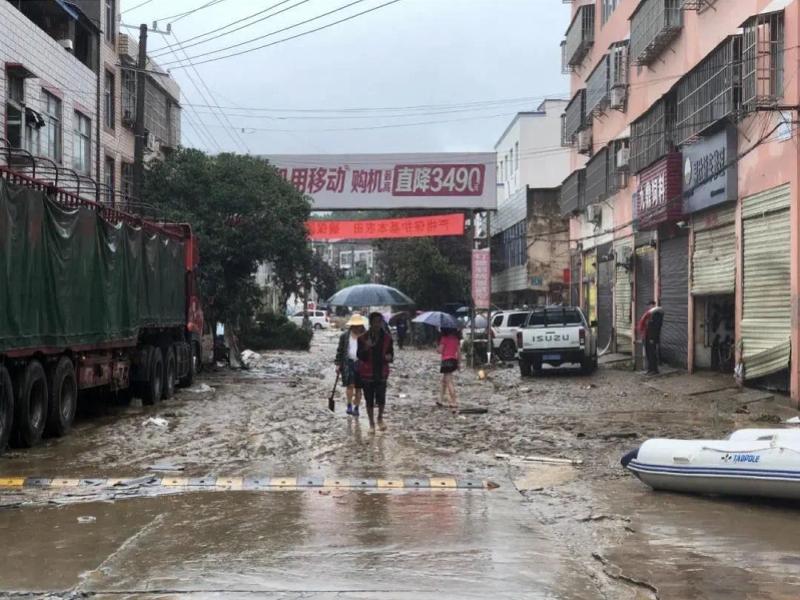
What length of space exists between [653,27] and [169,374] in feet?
47.3

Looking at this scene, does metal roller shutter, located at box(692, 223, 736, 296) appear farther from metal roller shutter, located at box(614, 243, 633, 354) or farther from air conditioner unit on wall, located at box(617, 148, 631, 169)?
metal roller shutter, located at box(614, 243, 633, 354)

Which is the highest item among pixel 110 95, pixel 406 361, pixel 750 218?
pixel 110 95

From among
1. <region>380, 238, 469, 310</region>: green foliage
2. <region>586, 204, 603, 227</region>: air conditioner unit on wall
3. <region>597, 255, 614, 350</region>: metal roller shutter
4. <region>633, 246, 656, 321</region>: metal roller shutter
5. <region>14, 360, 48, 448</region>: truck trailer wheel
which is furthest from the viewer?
<region>380, 238, 469, 310</region>: green foliage

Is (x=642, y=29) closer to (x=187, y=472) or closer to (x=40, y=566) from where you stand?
(x=187, y=472)

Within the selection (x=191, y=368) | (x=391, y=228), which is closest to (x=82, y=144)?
(x=191, y=368)

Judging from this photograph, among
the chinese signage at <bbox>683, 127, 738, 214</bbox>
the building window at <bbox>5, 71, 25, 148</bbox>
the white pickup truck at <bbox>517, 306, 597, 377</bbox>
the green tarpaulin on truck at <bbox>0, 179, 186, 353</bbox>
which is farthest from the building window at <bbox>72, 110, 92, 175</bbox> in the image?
the chinese signage at <bbox>683, 127, 738, 214</bbox>

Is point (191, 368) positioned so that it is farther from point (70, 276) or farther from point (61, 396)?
point (70, 276)

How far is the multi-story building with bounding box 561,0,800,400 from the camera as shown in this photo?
15.5m

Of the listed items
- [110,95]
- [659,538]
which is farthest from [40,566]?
[110,95]

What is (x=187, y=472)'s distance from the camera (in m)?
9.75

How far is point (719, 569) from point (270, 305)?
6910 centimetres

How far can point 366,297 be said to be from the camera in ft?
79.2

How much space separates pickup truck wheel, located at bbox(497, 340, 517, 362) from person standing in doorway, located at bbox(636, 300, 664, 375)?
9.31m

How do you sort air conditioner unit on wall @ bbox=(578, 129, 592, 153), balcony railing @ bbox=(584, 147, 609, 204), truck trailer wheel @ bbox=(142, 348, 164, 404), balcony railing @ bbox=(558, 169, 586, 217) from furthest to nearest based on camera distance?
balcony railing @ bbox=(558, 169, 586, 217), air conditioner unit on wall @ bbox=(578, 129, 592, 153), balcony railing @ bbox=(584, 147, 609, 204), truck trailer wheel @ bbox=(142, 348, 164, 404)
